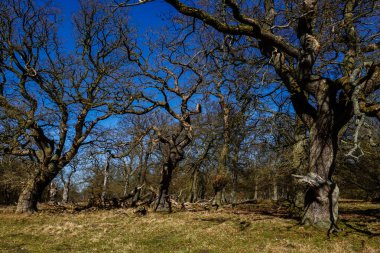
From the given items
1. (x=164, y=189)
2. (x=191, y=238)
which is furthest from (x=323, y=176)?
(x=164, y=189)

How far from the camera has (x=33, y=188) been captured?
711 inches

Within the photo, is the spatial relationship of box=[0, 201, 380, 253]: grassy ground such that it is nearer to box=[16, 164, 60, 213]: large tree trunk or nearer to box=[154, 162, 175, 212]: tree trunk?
box=[16, 164, 60, 213]: large tree trunk

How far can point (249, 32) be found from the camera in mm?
10422

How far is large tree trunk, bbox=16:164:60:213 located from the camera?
1764 cm

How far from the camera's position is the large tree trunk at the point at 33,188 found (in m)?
17.6

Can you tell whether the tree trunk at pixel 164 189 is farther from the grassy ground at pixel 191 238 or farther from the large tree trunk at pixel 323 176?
the large tree trunk at pixel 323 176

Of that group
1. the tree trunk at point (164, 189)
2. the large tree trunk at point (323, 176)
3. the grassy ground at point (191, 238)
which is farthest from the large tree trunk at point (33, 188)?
the large tree trunk at point (323, 176)

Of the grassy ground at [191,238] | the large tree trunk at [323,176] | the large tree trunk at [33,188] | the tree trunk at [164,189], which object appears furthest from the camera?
the tree trunk at [164,189]

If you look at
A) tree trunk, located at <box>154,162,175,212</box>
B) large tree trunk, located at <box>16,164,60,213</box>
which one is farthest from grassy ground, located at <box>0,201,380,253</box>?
tree trunk, located at <box>154,162,175,212</box>

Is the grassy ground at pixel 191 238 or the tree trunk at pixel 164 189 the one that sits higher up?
the tree trunk at pixel 164 189

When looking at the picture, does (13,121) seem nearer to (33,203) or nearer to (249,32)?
(33,203)

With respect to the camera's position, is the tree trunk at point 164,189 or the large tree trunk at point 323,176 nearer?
the large tree trunk at point 323,176

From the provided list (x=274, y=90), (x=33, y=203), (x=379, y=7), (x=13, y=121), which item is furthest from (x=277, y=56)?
(x=33, y=203)

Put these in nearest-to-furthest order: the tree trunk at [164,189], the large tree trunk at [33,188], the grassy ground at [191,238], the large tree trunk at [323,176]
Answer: the grassy ground at [191,238] < the large tree trunk at [323,176] < the large tree trunk at [33,188] < the tree trunk at [164,189]
